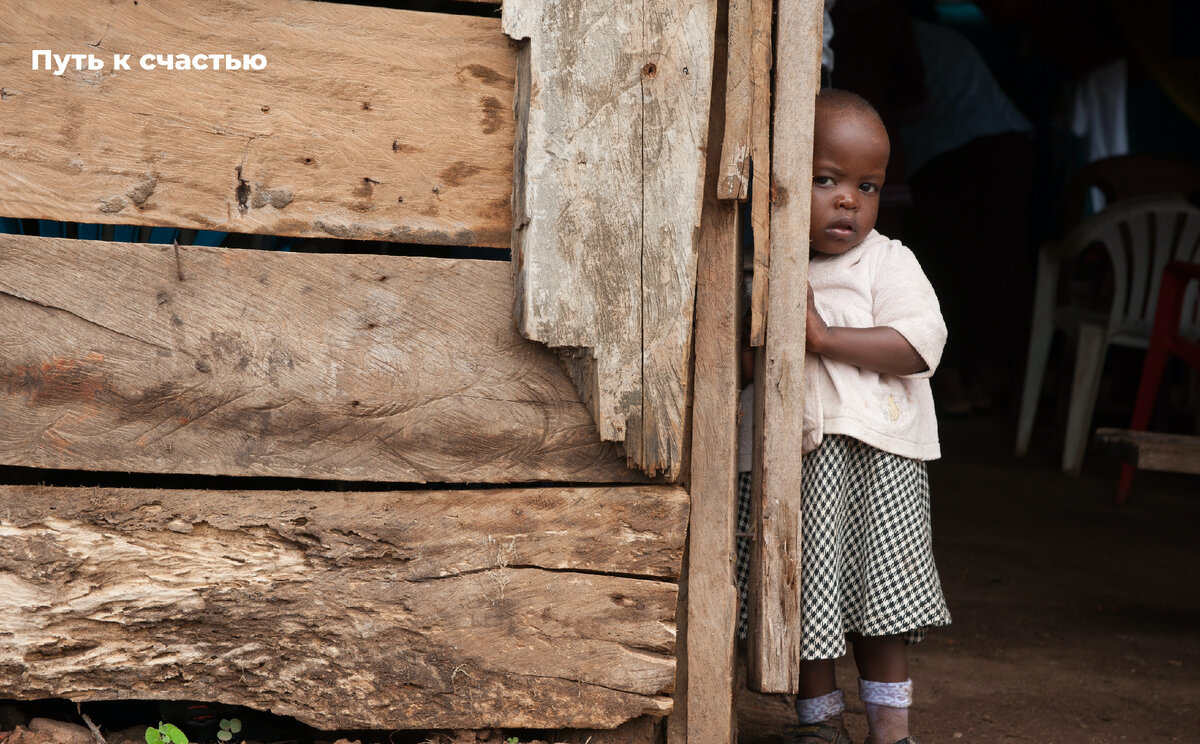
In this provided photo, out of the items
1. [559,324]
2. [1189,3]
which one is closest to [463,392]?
[559,324]

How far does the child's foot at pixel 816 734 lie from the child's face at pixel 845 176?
92 cm

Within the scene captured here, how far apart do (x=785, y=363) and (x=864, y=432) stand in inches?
11.0

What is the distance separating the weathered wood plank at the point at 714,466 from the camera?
5.40 ft

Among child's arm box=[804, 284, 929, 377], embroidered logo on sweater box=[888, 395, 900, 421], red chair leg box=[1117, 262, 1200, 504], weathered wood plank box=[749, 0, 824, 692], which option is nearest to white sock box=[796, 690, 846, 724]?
weathered wood plank box=[749, 0, 824, 692]

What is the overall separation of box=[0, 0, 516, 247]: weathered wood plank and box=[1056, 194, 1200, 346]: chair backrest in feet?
11.7

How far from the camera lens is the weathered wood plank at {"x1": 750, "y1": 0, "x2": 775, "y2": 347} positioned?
160cm

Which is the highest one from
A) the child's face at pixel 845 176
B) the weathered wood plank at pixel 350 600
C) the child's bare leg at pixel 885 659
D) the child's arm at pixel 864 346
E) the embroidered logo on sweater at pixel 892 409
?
the child's face at pixel 845 176

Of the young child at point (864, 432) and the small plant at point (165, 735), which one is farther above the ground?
the young child at point (864, 432)

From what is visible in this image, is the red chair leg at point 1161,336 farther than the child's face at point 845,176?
Yes

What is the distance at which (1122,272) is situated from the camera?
Answer: 170 inches

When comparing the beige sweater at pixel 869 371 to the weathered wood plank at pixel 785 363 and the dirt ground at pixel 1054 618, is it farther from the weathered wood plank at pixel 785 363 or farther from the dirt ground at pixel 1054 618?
the dirt ground at pixel 1054 618

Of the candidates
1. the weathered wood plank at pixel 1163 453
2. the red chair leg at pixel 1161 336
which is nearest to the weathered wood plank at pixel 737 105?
the weathered wood plank at pixel 1163 453

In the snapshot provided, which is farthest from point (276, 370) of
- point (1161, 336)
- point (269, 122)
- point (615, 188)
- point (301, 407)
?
point (1161, 336)

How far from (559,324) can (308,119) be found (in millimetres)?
Result: 506
